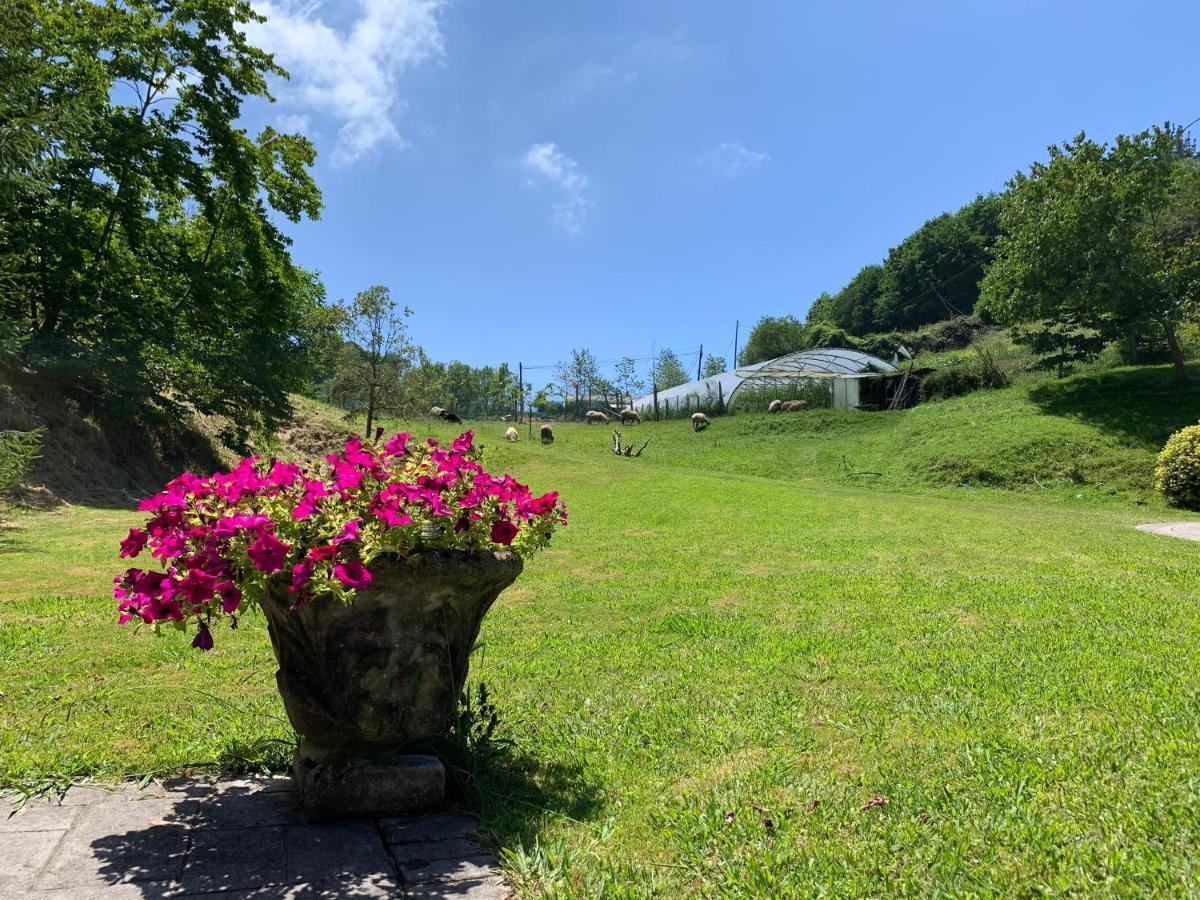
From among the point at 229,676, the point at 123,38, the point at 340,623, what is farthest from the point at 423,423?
the point at 340,623

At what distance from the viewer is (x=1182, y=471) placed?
47.4 ft

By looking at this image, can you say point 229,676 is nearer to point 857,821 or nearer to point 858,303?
point 857,821

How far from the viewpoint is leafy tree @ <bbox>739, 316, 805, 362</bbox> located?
66.0 meters

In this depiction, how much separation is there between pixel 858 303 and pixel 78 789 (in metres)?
79.6

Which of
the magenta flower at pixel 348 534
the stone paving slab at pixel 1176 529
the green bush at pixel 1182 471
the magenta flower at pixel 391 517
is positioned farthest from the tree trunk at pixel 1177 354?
the magenta flower at pixel 348 534

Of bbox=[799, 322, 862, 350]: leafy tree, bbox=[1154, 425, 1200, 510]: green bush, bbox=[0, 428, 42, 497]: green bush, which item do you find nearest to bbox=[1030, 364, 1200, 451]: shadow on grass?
bbox=[1154, 425, 1200, 510]: green bush

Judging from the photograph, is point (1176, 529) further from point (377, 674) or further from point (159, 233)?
point (159, 233)

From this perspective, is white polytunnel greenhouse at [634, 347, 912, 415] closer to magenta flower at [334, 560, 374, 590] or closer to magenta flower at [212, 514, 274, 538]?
magenta flower at [334, 560, 374, 590]

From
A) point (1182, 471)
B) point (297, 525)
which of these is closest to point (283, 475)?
point (297, 525)

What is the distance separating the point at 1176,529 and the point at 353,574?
45.4ft

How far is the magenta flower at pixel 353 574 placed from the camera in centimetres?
214

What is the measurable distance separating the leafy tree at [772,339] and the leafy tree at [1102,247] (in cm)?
4268

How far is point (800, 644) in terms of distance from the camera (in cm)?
475

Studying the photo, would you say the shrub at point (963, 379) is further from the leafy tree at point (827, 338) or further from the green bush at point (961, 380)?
the leafy tree at point (827, 338)
